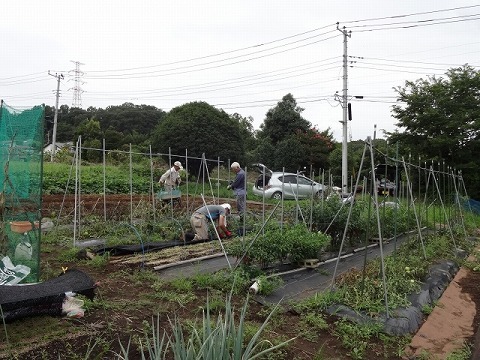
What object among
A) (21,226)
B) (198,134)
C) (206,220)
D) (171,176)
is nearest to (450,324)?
Result: (206,220)

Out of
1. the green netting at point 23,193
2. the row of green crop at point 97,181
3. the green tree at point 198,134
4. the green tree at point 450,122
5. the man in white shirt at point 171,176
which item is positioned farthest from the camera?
the green tree at point 198,134

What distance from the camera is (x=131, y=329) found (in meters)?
3.59

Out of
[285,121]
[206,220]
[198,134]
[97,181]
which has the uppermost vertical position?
[285,121]

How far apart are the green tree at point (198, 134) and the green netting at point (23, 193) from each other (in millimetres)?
15448

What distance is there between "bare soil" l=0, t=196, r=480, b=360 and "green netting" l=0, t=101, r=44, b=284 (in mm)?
735

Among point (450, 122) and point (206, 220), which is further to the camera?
point (450, 122)

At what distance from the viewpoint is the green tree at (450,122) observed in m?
17.0

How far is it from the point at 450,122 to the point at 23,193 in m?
16.4

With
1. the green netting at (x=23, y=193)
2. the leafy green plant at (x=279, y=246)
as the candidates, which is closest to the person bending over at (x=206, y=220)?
the leafy green plant at (x=279, y=246)

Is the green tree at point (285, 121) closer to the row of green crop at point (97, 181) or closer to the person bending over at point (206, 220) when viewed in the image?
the row of green crop at point (97, 181)

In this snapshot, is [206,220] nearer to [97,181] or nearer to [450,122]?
[97,181]

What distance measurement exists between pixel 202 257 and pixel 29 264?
2.48 metres

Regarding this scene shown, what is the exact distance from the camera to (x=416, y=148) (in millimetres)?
18078

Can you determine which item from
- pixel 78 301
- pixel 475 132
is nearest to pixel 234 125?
pixel 475 132
